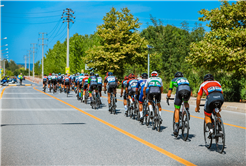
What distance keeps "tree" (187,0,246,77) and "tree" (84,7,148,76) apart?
46.7 feet

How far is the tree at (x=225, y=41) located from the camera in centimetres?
1673

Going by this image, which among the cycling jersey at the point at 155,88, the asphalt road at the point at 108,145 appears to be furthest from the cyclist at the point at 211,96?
the cycling jersey at the point at 155,88

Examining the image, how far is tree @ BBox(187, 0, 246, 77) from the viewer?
1673cm

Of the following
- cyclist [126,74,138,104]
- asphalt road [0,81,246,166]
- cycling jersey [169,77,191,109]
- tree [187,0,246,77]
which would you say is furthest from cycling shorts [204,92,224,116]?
tree [187,0,246,77]

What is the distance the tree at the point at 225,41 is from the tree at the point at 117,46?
14.2m

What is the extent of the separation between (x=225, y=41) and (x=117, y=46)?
16351 mm

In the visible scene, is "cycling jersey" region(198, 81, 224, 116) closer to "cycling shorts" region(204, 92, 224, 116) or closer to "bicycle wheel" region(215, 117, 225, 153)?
"cycling shorts" region(204, 92, 224, 116)

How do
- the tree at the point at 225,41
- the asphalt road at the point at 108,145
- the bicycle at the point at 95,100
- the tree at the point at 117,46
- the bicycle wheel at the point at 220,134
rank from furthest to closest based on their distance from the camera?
the tree at the point at 117,46 → the tree at the point at 225,41 → the bicycle at the point at 95,100 → the bicycle wheel at the point at 220,134 → the asphalt road at the point at 108,145

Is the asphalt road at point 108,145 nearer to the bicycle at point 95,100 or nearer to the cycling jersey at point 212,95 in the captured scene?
the cycling jersey at point 212,95

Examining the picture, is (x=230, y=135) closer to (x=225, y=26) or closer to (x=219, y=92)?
(x=219, y=92)

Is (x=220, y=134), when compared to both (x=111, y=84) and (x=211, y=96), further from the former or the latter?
(x=111, y=84)

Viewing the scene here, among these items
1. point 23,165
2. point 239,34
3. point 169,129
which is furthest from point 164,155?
point 239,34

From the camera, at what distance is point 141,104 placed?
1094cm

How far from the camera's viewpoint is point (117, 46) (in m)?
32.3
